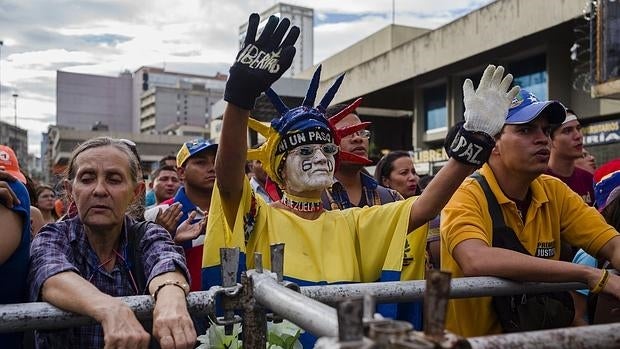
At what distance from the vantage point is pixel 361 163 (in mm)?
3199

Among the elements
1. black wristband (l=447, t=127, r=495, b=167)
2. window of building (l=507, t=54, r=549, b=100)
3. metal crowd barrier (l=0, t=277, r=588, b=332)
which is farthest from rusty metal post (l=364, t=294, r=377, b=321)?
window of building (l=507, t=54, r=549, b=100)

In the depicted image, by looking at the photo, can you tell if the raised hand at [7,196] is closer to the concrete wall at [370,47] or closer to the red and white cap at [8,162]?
the red and white cap at [8,162]

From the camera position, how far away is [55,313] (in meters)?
1.45

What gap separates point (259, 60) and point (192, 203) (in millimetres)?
1853

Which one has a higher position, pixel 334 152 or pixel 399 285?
pixel 334 152

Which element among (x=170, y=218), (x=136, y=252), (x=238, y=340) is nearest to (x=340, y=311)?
(x=238, y=340)

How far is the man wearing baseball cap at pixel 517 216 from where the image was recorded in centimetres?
222

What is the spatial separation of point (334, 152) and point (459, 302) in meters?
0.80

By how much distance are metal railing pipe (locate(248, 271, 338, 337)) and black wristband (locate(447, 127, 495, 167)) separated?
1098 millimetres

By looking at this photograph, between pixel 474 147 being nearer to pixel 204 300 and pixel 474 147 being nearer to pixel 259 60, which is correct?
pixel 259 60

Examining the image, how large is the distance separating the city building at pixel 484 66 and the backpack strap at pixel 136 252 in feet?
47.1

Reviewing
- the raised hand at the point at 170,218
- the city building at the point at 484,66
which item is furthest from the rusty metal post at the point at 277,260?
the city building at the point at 484,66

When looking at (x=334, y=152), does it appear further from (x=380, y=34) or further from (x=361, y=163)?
(x=380, y=34)

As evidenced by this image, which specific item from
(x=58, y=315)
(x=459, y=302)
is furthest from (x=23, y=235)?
(x=459, y=302)
